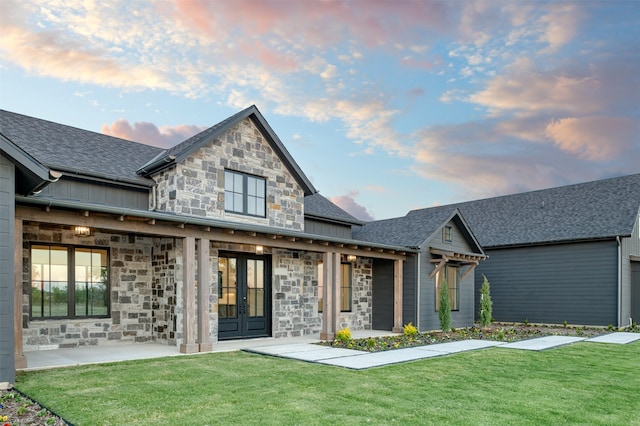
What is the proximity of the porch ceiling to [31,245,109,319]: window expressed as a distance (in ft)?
8.63

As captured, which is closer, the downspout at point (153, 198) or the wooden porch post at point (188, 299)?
the wooden porch post at point (188, 299)

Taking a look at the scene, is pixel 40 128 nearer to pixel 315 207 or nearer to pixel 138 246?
pixel 138 246

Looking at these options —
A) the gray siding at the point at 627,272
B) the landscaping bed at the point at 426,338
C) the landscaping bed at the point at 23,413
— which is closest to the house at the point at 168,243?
the landscaping bed at the point at 426,338

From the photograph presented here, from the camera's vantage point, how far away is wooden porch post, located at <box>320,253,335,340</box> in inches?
508

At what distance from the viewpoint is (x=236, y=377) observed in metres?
7.38

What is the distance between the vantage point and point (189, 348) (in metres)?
9.97

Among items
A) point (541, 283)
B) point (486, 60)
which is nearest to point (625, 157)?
point (541, 283)

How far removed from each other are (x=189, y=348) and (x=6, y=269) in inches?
165

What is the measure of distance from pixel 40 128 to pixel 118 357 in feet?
23.4

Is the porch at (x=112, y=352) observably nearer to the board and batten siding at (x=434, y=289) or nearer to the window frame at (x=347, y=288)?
the window frame at (x=347, y=288)

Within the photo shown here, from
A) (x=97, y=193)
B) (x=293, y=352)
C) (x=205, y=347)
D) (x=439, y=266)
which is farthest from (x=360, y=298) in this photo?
(x=97, y=193)

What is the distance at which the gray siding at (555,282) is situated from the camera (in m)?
17.9

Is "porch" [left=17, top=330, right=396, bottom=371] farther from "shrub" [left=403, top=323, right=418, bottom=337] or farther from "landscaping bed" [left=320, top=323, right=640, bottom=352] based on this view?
"shrub" [left=403, top=323, right=418, bottom=337]

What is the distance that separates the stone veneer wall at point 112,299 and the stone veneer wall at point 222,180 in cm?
144
